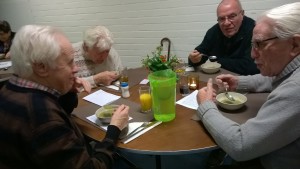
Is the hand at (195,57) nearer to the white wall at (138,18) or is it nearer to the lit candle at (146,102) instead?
the lit candle at (146,102)

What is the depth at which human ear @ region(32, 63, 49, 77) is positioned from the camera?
1062 millimetres

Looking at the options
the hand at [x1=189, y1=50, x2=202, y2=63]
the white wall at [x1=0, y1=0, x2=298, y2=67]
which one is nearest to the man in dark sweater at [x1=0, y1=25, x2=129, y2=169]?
the hand at [x1=189, y1=50, x2=202, y2=63]

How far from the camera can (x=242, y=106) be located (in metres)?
1.48

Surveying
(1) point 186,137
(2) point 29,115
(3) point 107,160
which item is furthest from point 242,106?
(2) point 29,115

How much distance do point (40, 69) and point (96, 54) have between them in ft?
4.29

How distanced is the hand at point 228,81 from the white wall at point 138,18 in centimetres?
173

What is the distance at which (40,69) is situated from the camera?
42.3 inches

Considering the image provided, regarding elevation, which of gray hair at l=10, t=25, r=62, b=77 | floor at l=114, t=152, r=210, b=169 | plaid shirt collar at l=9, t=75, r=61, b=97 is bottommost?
floor at l=114, t=152, r=210, b=169

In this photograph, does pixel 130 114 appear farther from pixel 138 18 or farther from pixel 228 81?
pixel 138 18

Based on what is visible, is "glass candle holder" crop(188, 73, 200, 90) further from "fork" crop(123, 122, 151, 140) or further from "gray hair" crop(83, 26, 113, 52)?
"gray hair" crop(83, 26, 113, 52)

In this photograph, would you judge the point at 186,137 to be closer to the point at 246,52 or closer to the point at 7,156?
the point at 7,156

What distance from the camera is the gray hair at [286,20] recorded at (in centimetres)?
107

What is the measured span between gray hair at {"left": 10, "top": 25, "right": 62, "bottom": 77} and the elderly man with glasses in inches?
58.6

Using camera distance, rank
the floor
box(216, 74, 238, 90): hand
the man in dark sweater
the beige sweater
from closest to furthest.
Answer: the man in dark sweater < box(216, 74, 238, 90): hand < the floor < the beige sweater
